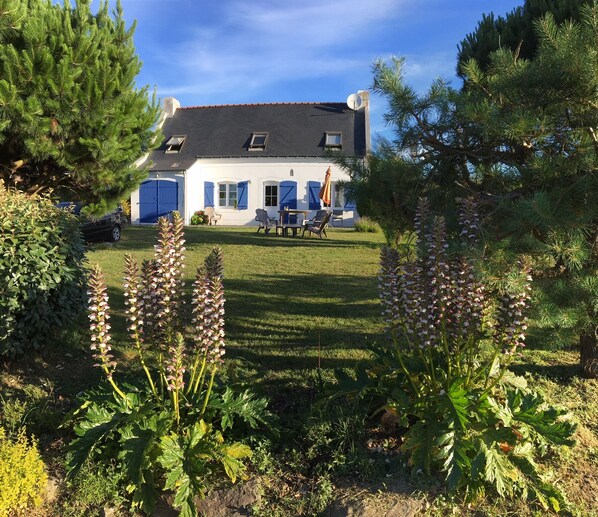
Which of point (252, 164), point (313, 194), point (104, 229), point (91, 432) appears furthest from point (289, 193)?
point (91, 432)

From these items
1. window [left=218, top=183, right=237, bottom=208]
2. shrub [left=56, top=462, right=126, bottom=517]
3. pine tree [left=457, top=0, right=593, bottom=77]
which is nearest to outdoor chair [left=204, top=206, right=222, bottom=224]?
window [left=218, top=183, right=237, bottom=208]

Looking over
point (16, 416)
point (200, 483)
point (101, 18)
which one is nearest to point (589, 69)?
point (200, 483)

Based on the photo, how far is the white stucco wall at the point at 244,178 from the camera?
23.4m

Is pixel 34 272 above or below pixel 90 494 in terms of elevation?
above

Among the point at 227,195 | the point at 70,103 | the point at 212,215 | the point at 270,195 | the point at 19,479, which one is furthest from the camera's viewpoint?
the point at 227,195

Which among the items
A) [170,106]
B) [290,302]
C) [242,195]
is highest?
[170,106]

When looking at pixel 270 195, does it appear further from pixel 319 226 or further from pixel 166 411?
pixel 166 411

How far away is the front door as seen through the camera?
79.2 feet

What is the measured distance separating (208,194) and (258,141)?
3550 millimetres

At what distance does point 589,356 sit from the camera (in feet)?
13.9

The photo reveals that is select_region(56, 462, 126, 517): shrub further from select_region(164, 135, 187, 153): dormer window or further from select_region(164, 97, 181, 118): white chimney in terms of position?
select_region(164, 97, 181, 118): white chimney

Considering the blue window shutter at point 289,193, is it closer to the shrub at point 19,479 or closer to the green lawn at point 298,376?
the green lawn at point 298,376

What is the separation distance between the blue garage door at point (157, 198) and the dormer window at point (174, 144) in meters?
2.08

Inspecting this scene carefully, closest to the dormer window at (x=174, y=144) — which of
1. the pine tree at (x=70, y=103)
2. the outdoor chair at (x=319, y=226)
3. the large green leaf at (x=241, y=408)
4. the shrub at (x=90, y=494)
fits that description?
the outdoor chair at (x=319, y=226)
